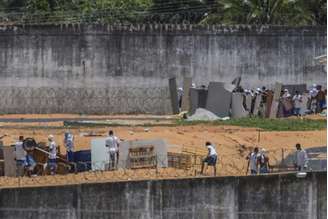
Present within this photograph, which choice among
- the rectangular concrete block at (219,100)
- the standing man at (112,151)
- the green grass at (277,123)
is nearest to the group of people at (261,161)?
the standing man at (112,151)

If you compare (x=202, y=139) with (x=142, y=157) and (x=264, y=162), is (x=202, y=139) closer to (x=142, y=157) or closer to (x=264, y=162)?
(x=142, y=157)

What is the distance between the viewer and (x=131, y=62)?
164 feet

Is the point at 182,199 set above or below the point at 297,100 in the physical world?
below

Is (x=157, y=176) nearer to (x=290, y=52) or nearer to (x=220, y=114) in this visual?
(x=220, y=114)

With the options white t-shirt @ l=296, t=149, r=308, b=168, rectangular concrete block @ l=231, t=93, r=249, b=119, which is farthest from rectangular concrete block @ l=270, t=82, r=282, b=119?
white t-shirt @ l=296, t=149, r=308, b=168

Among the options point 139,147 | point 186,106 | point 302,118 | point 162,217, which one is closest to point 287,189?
point 162,217

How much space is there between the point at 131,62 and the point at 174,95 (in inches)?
90.4

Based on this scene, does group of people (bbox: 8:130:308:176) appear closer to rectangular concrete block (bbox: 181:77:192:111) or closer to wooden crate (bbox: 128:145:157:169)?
wooden crate (bbox: 128:145:157:169)

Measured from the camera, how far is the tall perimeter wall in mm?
49562

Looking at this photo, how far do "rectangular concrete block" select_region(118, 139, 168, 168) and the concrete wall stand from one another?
3990 mm

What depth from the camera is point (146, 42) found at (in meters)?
49.8

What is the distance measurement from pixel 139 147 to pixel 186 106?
1457cm

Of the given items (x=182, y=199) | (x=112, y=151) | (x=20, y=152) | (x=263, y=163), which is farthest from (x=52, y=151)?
(x=263, y=163)

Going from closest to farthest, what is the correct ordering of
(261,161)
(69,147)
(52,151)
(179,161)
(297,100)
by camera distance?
(261,161)
(52,151)
(69,147)
(179,161)
(297,100)
